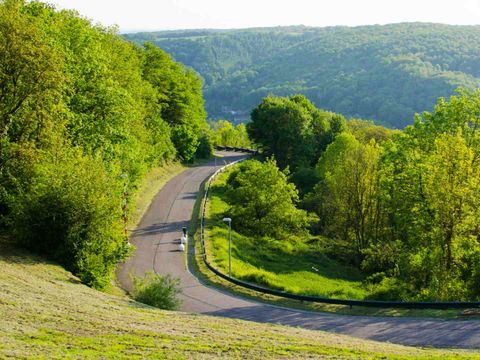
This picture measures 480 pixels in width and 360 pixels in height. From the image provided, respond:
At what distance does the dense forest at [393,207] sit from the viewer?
34906 mm

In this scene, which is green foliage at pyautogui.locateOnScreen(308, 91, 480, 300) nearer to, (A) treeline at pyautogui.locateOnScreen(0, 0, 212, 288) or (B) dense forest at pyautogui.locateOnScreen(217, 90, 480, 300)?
(B) dense forest at pyautogui.locateOnScreen(217, 90, 480, 300)

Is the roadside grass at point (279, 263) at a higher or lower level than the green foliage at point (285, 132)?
lower

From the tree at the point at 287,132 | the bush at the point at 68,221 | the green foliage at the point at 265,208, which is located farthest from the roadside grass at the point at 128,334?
the tree at the point at 287,132

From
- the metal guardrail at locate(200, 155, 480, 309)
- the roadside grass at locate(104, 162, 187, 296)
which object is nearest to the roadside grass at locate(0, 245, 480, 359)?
the metal guardrail at locate(200, 155, 480, 309)

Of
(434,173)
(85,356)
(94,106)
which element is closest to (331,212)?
(434,173)

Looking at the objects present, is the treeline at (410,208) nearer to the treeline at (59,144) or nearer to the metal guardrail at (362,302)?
the metal guardrail at (362,302)

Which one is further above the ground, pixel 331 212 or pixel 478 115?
pixel 478 115

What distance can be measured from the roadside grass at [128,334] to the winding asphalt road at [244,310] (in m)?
2.41

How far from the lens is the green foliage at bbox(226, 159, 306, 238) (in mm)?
55688

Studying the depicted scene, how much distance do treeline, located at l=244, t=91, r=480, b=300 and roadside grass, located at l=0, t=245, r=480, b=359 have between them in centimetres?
1334

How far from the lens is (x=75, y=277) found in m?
29.7

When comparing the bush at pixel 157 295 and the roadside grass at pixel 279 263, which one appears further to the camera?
the roadside grass at pixel 279 263

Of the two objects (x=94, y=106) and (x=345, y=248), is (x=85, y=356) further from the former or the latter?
(x=345, y=248)

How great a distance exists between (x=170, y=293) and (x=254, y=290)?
7.15m
